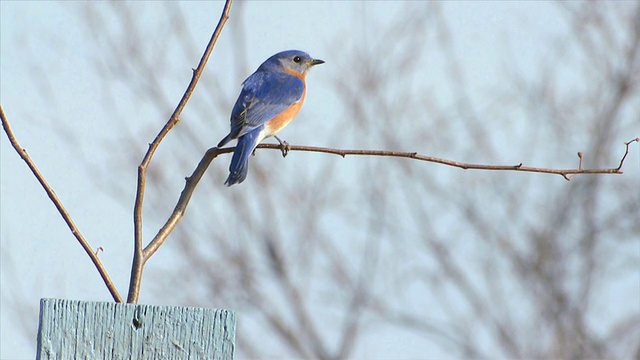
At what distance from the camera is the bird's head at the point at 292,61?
20.5 feet

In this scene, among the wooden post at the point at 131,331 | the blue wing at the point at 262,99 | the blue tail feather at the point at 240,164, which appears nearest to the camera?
the wooden post at the point at 131,331

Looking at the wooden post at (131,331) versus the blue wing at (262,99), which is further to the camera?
the blue wing at (262,99)

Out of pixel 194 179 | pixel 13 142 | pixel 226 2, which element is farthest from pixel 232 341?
pixel 226 2

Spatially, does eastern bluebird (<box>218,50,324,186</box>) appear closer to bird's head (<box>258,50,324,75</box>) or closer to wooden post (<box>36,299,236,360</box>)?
bird's head (<box>258,50,324,75</box>)

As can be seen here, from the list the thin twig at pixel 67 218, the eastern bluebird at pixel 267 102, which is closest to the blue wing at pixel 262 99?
the eastern bluebird at pixel 267 102

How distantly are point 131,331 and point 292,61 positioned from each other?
14.7 ft

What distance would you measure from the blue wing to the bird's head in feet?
0.77

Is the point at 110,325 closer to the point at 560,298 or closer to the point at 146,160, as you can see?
the point at 146,160

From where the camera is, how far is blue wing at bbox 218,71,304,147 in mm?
4688

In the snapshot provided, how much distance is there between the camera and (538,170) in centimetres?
249

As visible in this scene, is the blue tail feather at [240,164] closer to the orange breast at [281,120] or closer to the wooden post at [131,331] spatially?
the orange breast at [281,120]

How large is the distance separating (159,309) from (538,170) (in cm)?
100

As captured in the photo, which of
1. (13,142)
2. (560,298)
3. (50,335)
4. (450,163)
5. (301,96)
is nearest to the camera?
(50,335)

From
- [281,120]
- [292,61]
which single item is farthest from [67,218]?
[292,61]
